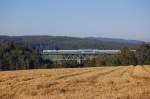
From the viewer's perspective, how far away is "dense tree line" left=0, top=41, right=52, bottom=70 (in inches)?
4602

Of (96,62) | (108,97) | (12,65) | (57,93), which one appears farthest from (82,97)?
(96,62)

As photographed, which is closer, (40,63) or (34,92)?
(34,92)

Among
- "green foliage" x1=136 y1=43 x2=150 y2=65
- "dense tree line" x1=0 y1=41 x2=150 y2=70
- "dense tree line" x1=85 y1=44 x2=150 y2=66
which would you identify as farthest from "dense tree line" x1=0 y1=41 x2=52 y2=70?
"green foliage" x1=136 y1=43 x2=150 y2=65

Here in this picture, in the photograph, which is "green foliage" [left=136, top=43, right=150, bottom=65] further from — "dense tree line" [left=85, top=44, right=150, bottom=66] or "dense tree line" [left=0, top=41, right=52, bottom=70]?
"dense tree line" [left=0, top=41, right=52, bottom=70]

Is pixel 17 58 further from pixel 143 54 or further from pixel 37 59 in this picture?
pixel 143 54

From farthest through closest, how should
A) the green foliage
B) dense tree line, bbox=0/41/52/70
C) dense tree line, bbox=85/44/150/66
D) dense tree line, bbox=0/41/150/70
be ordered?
the green foliage
dense tree line, bbox=85/44/150/66
dense tree line, bbox=0/41/150/70
dense tree line, bbox=0/41/52/70

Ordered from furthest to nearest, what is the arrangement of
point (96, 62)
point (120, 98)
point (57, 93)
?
1. point (96, 62)
2. point (57, 93)
3. point (120, 98)

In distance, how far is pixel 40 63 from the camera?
427ft

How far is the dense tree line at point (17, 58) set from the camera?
383 feet

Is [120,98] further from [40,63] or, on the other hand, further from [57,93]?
[40,63]

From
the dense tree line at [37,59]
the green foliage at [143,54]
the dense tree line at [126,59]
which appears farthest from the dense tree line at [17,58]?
the green foliage at [143,54]

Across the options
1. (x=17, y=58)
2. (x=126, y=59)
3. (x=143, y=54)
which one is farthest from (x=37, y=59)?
(x=143, y=54)

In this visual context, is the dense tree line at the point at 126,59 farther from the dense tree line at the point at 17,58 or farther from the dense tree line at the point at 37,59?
the dense tree line at the point at 17,58

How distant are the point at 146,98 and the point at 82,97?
9.96ft
